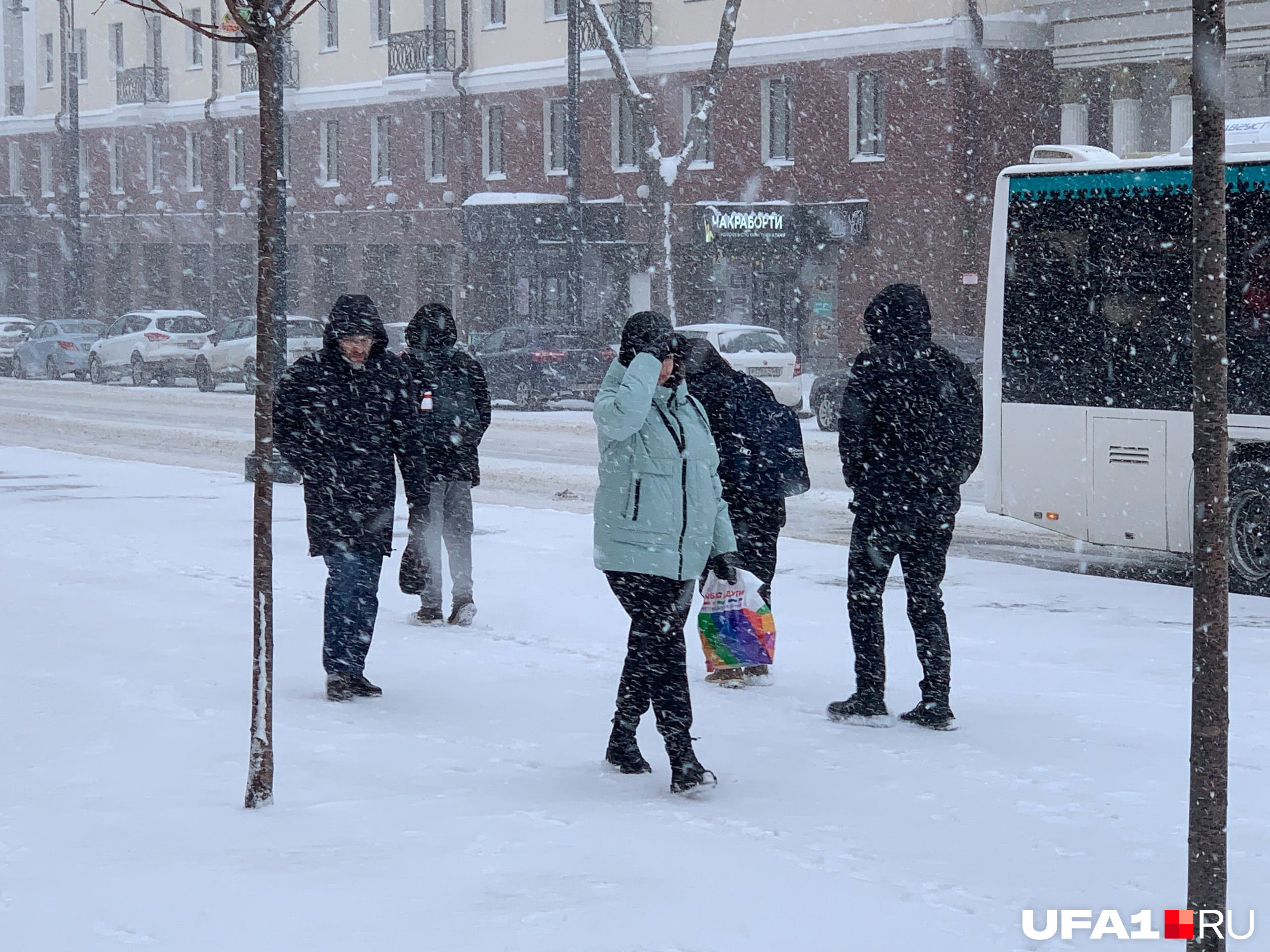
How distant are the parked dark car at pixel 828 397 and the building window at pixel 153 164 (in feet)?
114

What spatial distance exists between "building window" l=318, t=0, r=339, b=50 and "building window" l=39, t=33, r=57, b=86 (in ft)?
57.8

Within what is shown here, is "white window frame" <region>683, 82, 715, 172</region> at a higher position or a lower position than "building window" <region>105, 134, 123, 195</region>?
lower

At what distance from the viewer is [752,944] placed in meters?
4.54

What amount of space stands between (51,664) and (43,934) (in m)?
3.79

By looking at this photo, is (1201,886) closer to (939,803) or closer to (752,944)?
(752,944)

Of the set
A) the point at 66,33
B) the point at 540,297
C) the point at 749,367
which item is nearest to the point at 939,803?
the point at 749,367

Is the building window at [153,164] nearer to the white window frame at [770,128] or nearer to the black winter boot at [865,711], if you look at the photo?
the white window frame at [770,128]

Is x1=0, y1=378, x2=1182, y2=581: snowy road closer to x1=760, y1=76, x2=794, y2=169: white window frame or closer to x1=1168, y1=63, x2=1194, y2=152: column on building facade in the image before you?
x1=760, y1=76, x2=794, y2=169: white window frame

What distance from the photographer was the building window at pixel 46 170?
60.5m

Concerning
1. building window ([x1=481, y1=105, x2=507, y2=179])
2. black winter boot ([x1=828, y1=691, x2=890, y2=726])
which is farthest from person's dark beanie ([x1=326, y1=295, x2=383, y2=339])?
building window ([x1=481, y1=105, x2=507, y2=179])

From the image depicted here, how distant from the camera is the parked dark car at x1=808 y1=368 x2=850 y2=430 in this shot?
961 inches

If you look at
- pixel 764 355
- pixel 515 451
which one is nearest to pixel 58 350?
pixel 764 355

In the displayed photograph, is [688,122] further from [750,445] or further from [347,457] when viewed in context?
[347,457]

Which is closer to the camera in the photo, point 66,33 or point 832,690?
point 832,690
